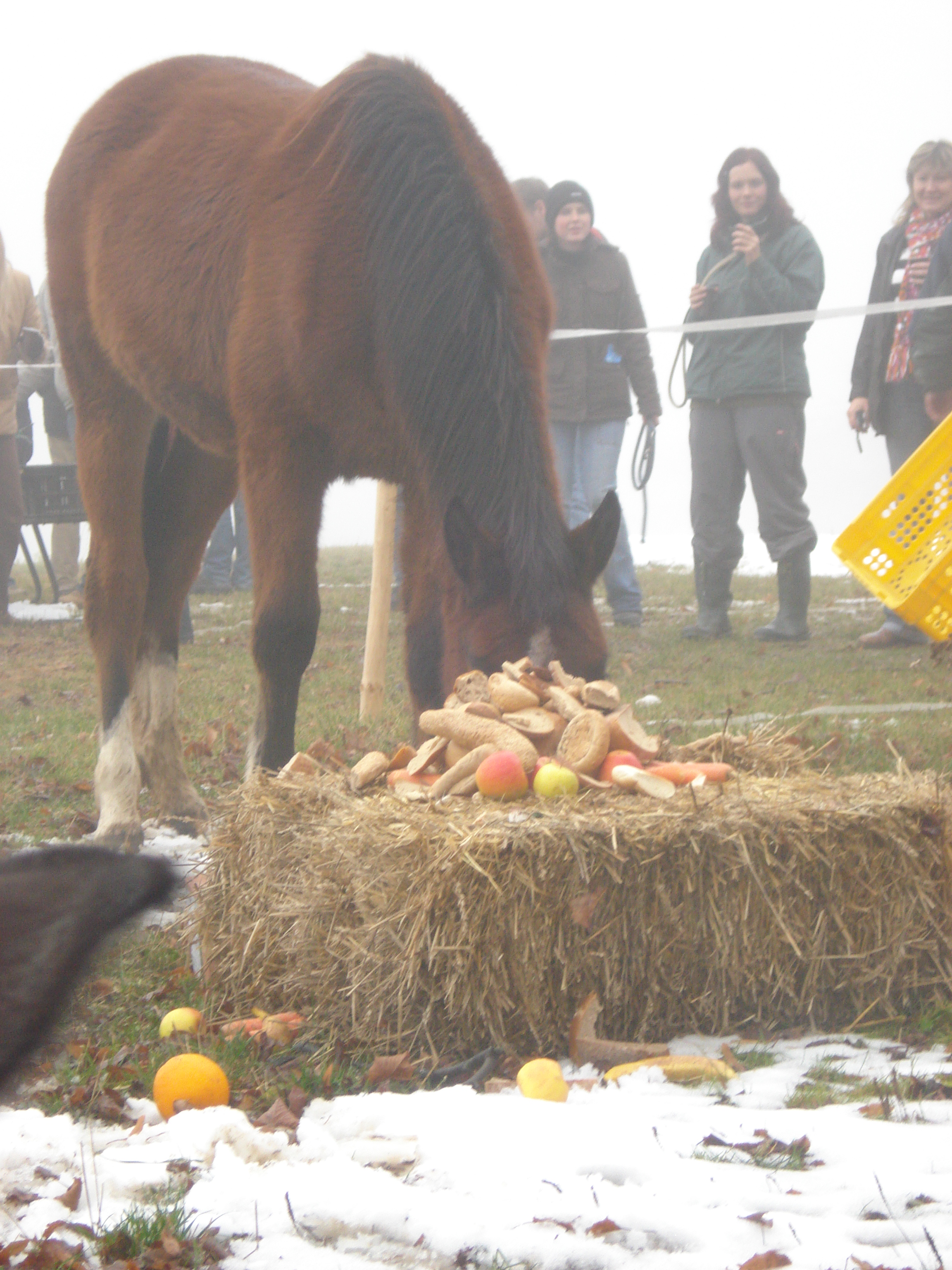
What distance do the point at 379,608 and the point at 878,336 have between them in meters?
3.76

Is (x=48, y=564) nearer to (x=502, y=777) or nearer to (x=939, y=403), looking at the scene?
(x=939, y=403)

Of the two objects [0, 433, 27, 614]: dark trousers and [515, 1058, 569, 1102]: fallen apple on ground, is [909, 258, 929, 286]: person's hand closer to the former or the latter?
[515, 1058, 569, 1102]: fallen apple on ground

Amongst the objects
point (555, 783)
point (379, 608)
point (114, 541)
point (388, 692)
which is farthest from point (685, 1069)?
point (388, 692)

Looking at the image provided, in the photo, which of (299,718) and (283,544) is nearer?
(283,544)

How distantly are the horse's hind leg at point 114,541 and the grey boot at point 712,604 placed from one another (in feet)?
14.2

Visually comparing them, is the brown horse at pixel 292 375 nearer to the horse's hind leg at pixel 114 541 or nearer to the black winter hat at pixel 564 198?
the horse's hind leg at pixel 114 541

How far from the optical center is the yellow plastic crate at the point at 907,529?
4.61 metres

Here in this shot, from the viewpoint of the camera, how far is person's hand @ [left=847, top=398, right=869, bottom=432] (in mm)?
7426

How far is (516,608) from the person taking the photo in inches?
114

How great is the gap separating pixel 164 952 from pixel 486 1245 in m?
1.52

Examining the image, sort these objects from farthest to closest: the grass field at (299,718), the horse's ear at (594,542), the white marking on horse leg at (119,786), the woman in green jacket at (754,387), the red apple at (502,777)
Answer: the woman in green jacket at (754,387) → the white marking on horse leg at (119,786) → the horse's ear at (594,542) → the red apple at (502,777) → the grass field at (299,718)

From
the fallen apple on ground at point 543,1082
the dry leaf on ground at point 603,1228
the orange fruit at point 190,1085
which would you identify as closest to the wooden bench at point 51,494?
the orange fruit at point 190,1085

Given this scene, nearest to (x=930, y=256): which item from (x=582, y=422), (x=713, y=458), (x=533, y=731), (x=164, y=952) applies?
(x=713, y=458)

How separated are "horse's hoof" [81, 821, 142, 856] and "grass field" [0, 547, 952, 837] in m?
0.14
